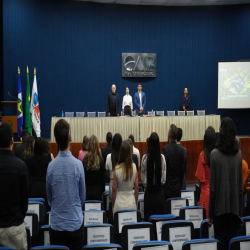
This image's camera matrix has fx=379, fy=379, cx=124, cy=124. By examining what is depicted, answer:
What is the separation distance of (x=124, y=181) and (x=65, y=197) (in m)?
1.40

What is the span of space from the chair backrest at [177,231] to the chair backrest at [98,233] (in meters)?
0.47

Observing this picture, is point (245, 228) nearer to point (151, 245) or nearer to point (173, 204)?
point (173, 204)

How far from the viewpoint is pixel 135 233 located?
128 inches

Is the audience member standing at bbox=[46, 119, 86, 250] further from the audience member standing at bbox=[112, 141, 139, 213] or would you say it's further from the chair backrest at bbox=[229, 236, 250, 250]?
the audience member standing at bbox=[112, 141, 139, 213]

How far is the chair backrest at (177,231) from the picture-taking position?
3283 mm

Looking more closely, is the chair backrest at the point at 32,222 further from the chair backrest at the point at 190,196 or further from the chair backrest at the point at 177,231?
the chair backrest at the point at 190,196

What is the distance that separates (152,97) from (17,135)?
5484 millimetres

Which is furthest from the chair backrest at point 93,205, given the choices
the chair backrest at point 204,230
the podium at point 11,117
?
the podium at point 11,117

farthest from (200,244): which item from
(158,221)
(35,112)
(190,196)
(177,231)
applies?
(35,112)

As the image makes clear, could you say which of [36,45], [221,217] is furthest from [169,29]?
[221,217]

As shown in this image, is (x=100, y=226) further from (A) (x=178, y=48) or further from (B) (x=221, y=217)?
(A) (x=178, y=48)

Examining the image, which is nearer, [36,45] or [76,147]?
[76,147]

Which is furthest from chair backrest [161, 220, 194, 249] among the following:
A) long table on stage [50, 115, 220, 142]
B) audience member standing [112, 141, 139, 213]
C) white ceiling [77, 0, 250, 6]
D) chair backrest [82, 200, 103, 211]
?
white ceiling [77, 0, 250, 6]

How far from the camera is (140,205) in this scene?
4.66 m
